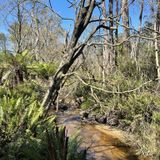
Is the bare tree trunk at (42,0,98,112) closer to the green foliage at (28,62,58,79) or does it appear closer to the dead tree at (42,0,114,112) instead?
the dead tree at (42,0,114,112)

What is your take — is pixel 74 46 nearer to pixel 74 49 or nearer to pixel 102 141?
pixel 74 49

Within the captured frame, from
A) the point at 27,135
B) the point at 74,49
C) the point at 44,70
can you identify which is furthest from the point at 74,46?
the point at 44,70

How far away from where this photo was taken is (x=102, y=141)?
9211 mm

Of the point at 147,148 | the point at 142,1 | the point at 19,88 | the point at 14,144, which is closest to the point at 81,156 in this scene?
the point at 14,144

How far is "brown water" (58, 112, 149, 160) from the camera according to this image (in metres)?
8.01

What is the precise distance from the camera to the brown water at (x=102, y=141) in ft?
26.3

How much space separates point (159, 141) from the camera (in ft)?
25.6

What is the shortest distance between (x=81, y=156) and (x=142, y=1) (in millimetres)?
14415

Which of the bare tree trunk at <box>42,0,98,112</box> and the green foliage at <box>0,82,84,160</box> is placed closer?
the green foliage at <box>0,82,84,160</box>

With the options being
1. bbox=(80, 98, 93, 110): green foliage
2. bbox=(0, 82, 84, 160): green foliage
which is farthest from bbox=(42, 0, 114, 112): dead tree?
bbox=(80, 98, 93, 110): green foliage

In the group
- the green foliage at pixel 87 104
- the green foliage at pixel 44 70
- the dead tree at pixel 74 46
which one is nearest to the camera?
the dead tree at pixel 74 46

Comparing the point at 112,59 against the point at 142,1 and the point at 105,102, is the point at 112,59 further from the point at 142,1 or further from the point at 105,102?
the point at 142,1

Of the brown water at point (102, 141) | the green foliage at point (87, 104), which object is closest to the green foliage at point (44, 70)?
the green foliage at point (87, 104)

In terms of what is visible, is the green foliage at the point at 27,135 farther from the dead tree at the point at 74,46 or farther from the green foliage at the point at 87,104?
the green foliage at the point at 87,104
